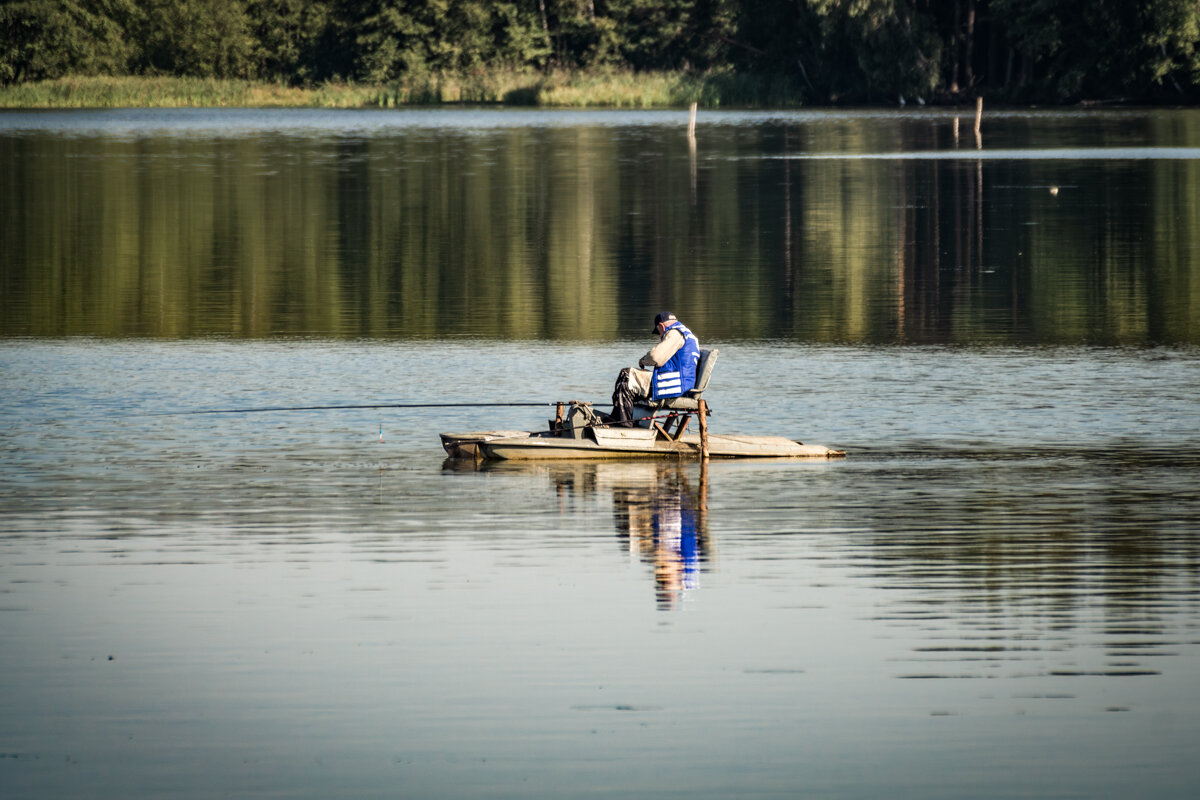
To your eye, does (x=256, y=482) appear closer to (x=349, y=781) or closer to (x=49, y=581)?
(x=49, y=581)

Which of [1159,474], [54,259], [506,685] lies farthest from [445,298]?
[506,685]

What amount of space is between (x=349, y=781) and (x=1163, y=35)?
296 feet

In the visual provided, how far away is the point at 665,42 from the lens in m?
125

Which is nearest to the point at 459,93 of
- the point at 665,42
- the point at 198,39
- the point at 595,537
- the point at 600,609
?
the point at 665,42

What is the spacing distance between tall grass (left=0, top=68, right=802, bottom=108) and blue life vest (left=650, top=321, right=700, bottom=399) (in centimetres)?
9759

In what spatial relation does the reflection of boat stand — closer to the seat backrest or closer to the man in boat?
the man in boat

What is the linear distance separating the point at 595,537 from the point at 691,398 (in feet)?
10.1

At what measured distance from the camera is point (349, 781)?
27.2 ft

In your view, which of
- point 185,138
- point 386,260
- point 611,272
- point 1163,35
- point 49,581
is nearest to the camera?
point 49,581

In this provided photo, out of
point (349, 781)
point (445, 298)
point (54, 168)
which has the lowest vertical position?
point (349, 781)

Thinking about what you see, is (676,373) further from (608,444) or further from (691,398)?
(608,444)

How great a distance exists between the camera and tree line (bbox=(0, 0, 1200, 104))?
3755 inches

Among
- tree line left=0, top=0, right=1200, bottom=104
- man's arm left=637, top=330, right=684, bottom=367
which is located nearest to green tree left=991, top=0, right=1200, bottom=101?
tree line left=0, top=0, right=1200, bottom=104

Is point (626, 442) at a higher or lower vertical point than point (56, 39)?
lower
